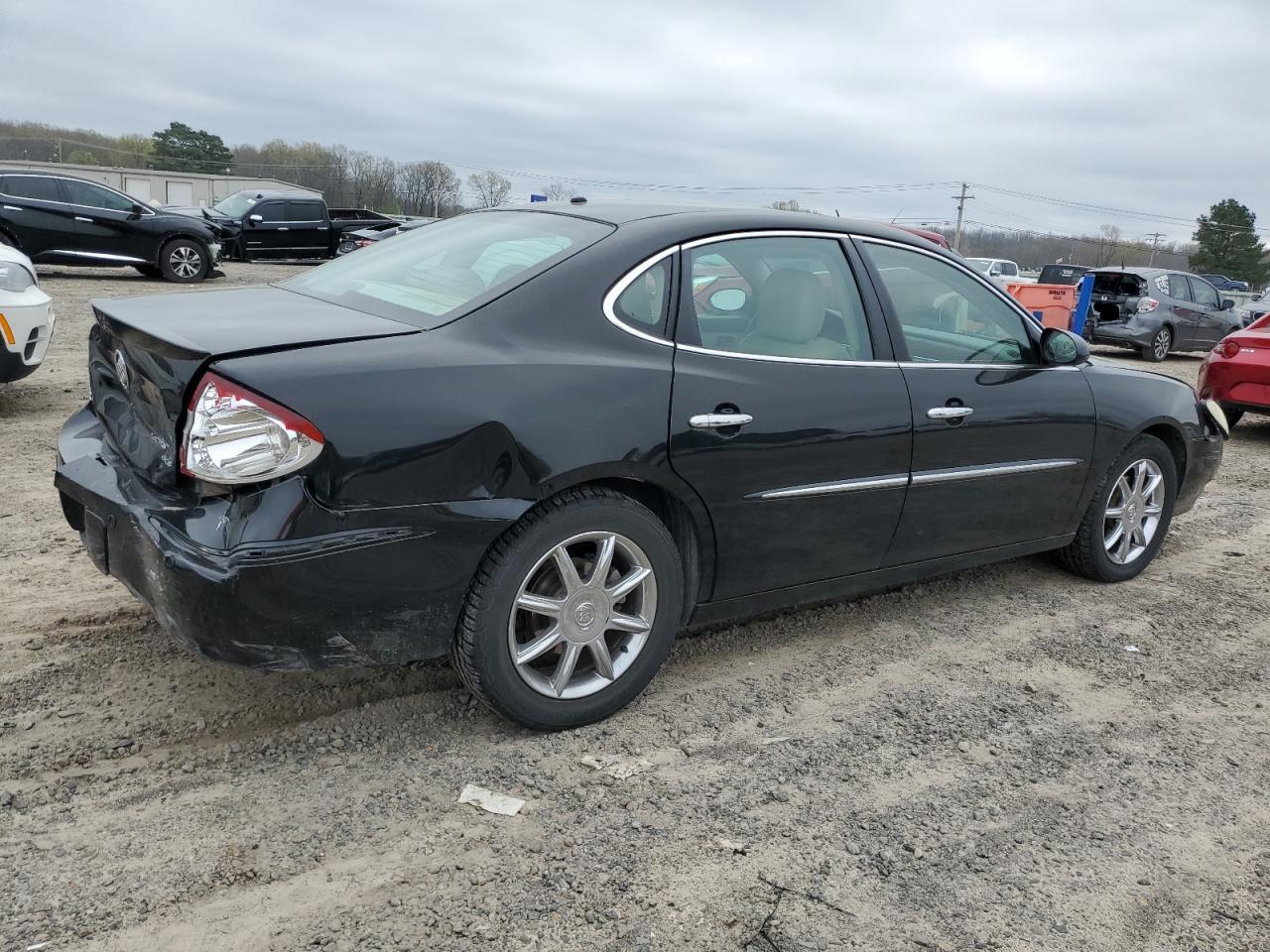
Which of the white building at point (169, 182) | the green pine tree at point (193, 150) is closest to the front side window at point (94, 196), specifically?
→ the white building at point (169, 182)

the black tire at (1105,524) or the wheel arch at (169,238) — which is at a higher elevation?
the wheel arch at (169,238)

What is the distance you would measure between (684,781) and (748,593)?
2.54 ft

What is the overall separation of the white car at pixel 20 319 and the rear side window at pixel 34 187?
999 centimetres

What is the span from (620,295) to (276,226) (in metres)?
20.6

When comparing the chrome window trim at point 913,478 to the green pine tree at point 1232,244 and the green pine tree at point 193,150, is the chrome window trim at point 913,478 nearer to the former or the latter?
the green pine tree at point 193,150

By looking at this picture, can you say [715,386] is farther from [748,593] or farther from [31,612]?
[31,612]

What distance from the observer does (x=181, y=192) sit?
51.3 metres

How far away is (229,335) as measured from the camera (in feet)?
9.02

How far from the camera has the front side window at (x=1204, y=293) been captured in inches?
714

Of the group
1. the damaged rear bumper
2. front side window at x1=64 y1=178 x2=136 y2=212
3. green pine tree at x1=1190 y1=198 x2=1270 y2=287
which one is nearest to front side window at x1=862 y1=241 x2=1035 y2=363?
the damaged rear bumper

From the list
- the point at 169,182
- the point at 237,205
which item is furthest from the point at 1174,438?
the point at 169,182

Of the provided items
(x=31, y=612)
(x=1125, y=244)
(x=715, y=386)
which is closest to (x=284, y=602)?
(x=715, y=386)

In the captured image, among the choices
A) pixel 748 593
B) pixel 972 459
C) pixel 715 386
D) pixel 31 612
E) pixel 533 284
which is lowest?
pixel 31 612

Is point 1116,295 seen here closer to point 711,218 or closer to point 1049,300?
point 1049,300
